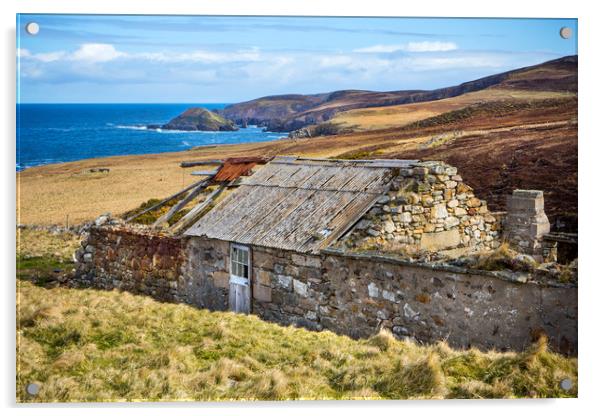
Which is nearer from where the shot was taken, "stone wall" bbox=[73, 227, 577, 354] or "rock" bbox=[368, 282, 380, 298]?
"stone wall" bbox=[73, 227, 577, 354]

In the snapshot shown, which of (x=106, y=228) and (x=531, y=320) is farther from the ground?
(x=106, y=228)

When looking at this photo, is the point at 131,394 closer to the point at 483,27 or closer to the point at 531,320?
the point at 531,320

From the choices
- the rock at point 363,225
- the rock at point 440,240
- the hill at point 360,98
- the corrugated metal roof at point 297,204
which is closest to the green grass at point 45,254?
the corrugated metal roof at point 297,204

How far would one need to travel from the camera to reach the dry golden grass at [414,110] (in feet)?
35.5

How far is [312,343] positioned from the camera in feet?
33.5

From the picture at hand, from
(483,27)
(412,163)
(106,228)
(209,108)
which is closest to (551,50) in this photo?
(483,27)

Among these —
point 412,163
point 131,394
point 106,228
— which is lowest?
point 131,394

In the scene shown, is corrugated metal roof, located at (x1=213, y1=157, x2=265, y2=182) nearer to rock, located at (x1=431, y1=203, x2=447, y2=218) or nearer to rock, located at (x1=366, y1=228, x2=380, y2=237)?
rock, located at (x1=366, y1=228, x2=380, y2=237)

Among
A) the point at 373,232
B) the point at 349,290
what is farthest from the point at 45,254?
the point at 373,232

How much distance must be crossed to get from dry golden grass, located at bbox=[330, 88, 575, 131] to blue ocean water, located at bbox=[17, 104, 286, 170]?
4.31ft

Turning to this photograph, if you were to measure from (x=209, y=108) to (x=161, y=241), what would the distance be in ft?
10.5

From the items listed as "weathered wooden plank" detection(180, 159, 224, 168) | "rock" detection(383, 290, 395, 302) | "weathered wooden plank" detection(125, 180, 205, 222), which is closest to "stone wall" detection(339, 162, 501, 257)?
"rock" detection(383, 290, 395, 302)

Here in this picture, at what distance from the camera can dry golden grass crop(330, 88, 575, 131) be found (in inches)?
426

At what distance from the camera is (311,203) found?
40.8ft
